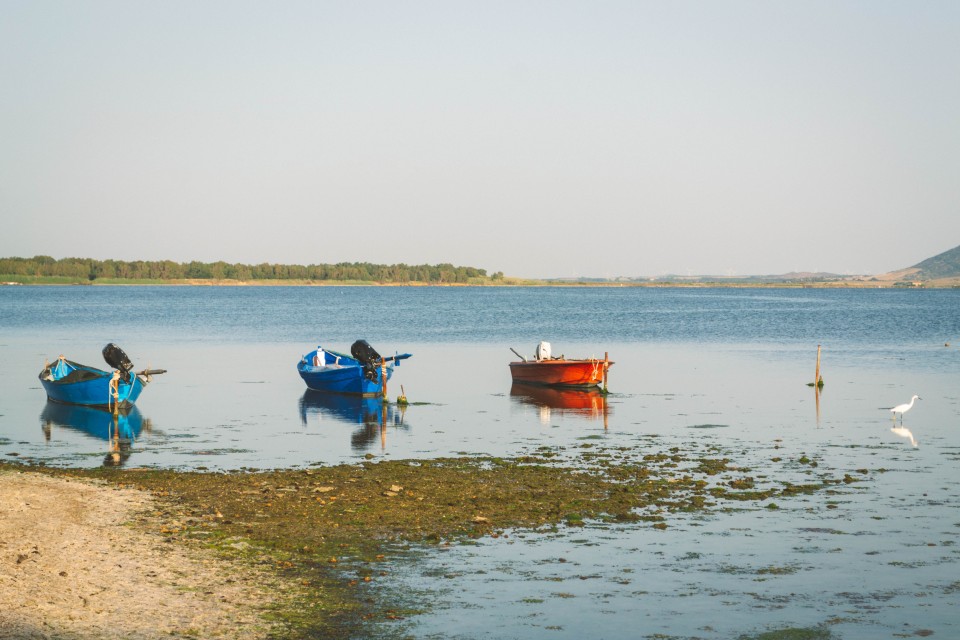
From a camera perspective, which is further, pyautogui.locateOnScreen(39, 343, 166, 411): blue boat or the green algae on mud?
pyautogui.locateOnScreen(39, 343, 166, 411): blue boat

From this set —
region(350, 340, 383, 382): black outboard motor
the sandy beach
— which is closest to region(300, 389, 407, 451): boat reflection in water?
region(350, 340, 383, 382): black outboard motor

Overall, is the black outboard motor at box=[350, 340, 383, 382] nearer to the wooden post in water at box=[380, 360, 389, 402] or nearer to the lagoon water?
the wooden post in water at box=[380, 360, 389, 402]

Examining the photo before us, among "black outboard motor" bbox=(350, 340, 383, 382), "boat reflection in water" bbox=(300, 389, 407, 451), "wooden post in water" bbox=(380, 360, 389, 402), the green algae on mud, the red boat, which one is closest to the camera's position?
the green algae on mud

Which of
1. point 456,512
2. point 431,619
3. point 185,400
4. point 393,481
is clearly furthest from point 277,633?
point 185,400

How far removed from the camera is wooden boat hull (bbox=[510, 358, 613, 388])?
4072 cm

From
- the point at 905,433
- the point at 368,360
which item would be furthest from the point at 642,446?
the point at 368,360

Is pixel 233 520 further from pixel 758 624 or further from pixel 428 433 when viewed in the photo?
pixel 428 433

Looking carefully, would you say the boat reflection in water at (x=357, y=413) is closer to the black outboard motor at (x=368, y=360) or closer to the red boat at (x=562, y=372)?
the black outboard motor at (x=368, y=360)

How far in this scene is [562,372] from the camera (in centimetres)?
4134

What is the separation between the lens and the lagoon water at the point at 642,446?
13086mm

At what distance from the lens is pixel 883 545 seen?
52.5 feet

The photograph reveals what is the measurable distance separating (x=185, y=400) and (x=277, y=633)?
1051 inches

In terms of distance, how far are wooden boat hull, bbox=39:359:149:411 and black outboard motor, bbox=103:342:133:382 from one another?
21 centimetres

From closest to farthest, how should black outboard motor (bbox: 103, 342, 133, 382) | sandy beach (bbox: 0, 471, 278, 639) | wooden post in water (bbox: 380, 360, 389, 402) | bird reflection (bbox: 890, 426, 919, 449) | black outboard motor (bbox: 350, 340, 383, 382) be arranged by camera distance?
sandy beach (bbox: 0, 471, 278, 639)
bird reflection (bbox: 890, 426, 919, 449)
black outboard motor (bbox: 103, 342, 133, 382)
wooden post in water (bbox: 380, 360, 389, 402)
black outboard motor (bbox: 350, 340, 383, 382)
